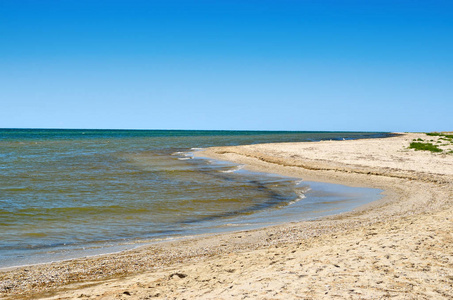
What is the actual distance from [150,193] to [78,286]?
35.4ft

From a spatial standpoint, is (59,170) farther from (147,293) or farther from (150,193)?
(147,293)

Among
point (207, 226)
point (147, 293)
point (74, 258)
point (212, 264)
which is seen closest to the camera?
point (147, 293)

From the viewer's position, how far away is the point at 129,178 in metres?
22.7

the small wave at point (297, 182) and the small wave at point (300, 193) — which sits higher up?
the small wave at point (297, 182)

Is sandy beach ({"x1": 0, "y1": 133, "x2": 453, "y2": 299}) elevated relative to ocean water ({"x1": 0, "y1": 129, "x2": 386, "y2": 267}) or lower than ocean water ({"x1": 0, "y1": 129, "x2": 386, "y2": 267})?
elevated

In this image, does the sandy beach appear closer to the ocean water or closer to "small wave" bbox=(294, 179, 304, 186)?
the ocean water

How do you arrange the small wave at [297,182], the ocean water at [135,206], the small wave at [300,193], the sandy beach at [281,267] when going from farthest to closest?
the small wave at [297,182] < the small wave at [300,193] < the ocean water at [135,206] < the sandy beach at [281,267]

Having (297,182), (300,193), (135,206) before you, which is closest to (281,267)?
(135,206)

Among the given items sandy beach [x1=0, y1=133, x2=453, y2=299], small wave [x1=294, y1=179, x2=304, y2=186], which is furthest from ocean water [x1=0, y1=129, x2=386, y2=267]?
sandy beach [x1=0, y1=133, x2=453, y2=299]

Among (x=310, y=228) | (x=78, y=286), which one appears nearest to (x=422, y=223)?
(x=310, y=228)

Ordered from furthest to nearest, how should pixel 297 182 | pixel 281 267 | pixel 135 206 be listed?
pixel 297 182 → pixel 135 206 → pixel 281 267

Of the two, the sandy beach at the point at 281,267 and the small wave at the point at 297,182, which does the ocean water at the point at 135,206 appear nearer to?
the small wave at the point at 297,182

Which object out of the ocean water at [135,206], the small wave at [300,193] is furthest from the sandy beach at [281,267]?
the small wave at [300,193]

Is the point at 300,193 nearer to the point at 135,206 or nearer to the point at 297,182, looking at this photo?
the point at 297,182
